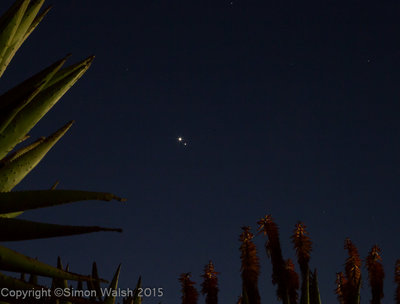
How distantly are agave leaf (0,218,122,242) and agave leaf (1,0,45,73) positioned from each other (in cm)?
83

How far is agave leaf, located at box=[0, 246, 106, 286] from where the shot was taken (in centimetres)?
140

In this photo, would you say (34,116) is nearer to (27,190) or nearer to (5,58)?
(5,58)

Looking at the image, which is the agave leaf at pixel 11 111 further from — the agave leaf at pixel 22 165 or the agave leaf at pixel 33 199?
the agave leaf at pixel 33 199

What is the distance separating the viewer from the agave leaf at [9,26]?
1918mm

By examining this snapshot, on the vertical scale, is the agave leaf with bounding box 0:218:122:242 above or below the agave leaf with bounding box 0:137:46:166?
below

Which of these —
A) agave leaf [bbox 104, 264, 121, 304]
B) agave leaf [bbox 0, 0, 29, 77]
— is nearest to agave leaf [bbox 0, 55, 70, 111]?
agave leaf [bbox 0, 0, 29, 77]

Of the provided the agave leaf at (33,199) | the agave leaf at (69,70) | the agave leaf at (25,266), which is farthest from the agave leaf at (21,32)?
the agave leaf at (25,266)

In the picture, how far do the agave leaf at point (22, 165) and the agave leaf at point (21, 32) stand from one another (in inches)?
16.0

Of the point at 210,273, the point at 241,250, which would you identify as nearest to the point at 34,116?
the point at 241,250

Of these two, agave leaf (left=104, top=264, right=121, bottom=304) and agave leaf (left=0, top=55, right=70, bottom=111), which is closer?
agave leaf (left=0, top=55, right=70, bottom=111)

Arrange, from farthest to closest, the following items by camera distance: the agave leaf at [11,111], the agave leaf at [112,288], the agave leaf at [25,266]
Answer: the agave leaf at [112,288] → the agave leaf at [11,111] → the agave leaf at [25,266]

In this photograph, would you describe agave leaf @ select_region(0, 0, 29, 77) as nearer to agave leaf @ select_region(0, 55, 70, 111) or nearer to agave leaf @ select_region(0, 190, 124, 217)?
agave leaf @ select_region(0, 55, 70, 111)

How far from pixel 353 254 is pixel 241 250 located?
10.4 meters

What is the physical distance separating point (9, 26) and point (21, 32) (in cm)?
16
